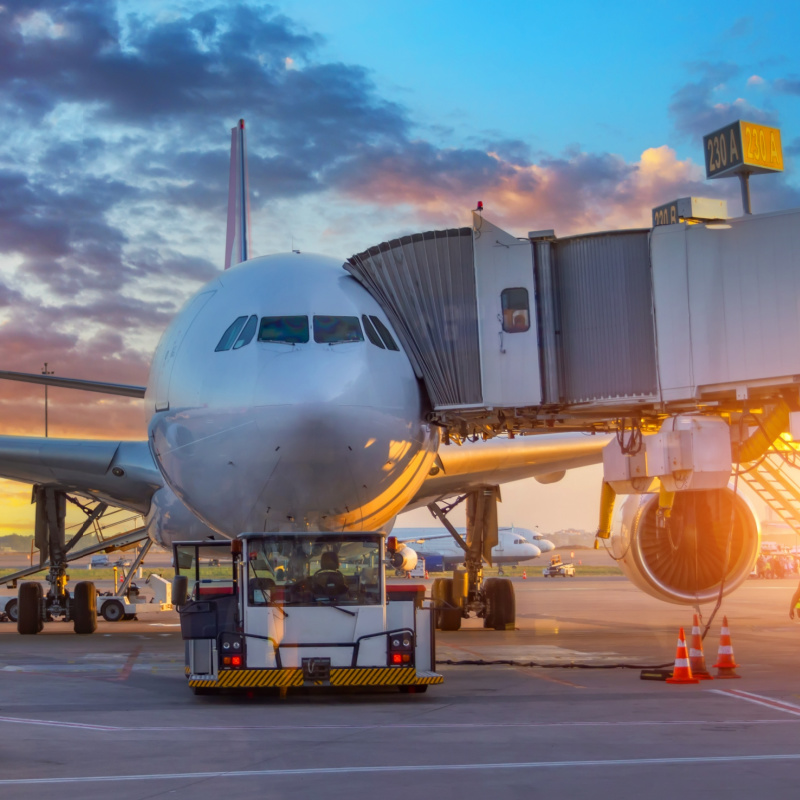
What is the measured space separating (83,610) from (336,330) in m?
11.7

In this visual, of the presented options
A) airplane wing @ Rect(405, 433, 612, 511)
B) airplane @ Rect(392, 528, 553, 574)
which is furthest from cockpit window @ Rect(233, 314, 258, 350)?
airplane @ Rect(392, 528, 553, 574)

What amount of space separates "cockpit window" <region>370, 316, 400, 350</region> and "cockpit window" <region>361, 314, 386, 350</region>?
0.26ft

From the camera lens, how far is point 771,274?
34.8 ft

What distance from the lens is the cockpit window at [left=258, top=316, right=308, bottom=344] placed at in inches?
404

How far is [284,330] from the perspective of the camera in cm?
1035

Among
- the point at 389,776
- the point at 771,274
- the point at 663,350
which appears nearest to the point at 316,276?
the point at 663,350

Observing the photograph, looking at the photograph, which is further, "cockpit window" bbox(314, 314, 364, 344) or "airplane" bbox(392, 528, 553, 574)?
"airplane" bbox(392, 528, 553, 574)

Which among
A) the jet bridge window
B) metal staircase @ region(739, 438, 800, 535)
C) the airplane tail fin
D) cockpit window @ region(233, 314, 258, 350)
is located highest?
the airplane tail fin

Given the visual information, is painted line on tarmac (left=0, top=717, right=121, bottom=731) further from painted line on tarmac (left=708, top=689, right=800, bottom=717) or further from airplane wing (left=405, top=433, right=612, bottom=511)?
airplane wing (left=405, top=433, right=612, bottom=511)

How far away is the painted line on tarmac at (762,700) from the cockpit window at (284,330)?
15.4ft

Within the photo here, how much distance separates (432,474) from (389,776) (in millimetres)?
8785

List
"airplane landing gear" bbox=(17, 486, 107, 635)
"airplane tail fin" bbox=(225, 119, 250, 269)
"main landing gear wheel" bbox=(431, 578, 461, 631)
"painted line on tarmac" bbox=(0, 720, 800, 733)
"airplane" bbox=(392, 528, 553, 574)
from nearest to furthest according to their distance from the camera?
"painted line on tarmac" bbox=(0, 720, 800, 733) < "main landing gear wheel" bbox=(431, 578, 461, 631) < "airplane landing gear" bbox=(17, 486, 107, 635) < "airplane tail fin" bbox=(225, 119, 250, 269) < "airplane" bbox=(392, 528, 553, 574)

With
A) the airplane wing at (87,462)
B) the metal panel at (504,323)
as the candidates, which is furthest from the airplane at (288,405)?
the airplane wing at (87,462)

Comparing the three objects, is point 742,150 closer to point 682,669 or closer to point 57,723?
point 682,669
